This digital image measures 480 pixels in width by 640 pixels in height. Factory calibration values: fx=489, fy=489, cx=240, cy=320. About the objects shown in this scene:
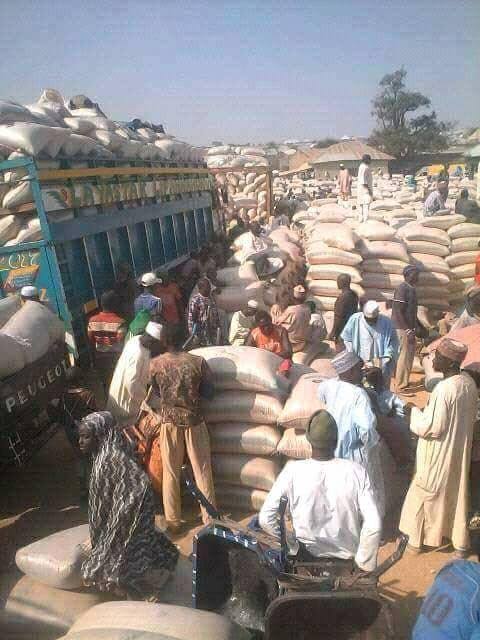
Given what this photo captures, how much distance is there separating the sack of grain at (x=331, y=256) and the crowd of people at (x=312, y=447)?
228cm

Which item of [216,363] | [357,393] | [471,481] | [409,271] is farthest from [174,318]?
[471,481]

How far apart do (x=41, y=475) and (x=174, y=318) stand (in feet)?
7.54

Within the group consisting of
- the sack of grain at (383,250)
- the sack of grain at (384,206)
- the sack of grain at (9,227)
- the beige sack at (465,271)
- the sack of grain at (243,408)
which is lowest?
the beige sack at (465,271)

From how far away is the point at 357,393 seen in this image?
3066 mm

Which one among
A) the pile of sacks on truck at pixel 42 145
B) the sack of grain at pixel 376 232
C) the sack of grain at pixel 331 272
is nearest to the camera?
the pile of sacks on truck at pixel 42 145

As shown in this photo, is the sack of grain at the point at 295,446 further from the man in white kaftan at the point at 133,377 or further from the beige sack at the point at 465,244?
the beige sack at the point at 465,244

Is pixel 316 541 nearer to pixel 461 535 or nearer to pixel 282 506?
pixel 282 506

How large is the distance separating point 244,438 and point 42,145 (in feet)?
11.3

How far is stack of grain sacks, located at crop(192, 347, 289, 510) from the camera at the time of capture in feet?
12.4

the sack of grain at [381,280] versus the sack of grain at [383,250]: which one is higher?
the sack of grain at [383,250]

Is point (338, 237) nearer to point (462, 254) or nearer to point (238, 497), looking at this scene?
point (462, 254)

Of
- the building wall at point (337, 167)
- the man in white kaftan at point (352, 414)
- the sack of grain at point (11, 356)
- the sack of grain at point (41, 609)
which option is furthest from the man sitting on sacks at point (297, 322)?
the building wall at point (337, 167)

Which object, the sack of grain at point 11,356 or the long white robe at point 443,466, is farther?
the sack of grain at point 11,356

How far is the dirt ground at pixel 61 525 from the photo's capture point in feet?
9.60
